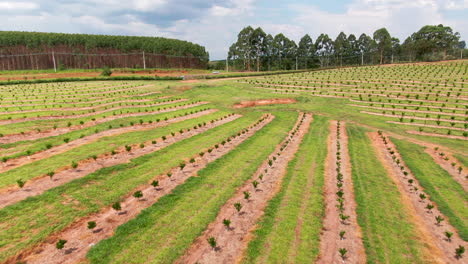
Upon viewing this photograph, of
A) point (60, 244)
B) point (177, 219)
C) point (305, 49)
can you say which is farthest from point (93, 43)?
point (60, 244)

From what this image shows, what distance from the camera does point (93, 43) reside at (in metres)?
101

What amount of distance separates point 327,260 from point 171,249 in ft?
16.6

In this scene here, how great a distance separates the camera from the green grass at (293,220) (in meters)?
8.88

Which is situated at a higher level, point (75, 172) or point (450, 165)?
point (75, 172)

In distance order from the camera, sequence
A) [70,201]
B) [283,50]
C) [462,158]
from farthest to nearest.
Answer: [283,50], [462,158], [70,201]

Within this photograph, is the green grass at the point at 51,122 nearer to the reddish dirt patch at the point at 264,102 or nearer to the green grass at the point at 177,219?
the reddish dirt patch at the point at 264,102

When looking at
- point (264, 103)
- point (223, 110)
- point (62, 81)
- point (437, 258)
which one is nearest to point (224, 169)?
point (437, 258)

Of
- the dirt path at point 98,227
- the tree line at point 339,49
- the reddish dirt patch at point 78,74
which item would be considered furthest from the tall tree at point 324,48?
the dirt path at point 98,227

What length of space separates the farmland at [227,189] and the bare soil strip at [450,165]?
111 millimetres

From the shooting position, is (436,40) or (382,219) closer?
(382,219)

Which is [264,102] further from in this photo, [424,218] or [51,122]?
[424,218]

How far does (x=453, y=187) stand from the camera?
15008mm

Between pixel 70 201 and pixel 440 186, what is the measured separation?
61.1ft

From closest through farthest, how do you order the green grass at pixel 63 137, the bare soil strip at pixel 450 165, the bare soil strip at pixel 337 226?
the bare soil strip at pixel 337 226 → the bare soil strip at pixel 450 165 → the green grass at pixel 63 137
